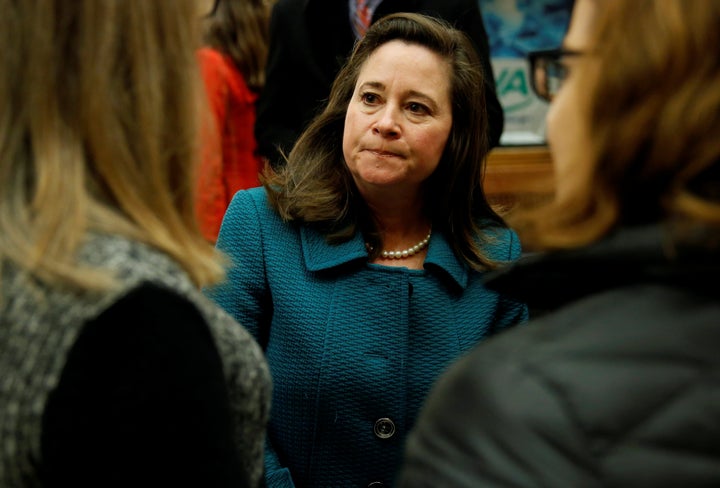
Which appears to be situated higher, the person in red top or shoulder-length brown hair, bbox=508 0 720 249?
shoulder-length brown hair, bbox=508 0 720 249

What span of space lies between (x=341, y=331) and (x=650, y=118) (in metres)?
1.27

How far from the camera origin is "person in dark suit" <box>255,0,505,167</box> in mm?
3209

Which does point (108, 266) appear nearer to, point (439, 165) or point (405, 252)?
point (405, 252)

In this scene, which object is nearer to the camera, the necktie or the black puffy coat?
the black puffy coat

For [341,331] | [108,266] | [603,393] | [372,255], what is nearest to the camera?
[603,393]

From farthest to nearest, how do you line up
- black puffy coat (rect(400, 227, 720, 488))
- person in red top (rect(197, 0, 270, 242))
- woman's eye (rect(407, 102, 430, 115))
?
1. person in red top (rect(197, 0, 270, 242))
2. woman's eye (rect(407, 102, 430, 115))
3. black puffy coat (rect(400, 227, 720, 488))

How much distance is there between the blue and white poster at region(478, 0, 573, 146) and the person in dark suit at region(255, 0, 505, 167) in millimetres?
1681

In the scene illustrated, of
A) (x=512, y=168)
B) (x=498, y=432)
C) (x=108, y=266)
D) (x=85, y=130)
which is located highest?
(x=85, y=130)

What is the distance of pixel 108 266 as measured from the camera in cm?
105

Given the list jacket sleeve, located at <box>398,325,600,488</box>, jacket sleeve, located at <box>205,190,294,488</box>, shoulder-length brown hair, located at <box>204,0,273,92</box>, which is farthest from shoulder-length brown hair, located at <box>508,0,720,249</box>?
shoulder-length brown hair, located at <box>204,0,273,92</box>

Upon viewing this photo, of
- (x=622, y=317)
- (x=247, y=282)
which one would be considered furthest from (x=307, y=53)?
(x=622, y=317)

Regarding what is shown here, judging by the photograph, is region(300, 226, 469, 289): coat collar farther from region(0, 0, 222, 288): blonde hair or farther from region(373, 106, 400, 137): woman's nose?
region(0, 0, 222, 288): blonde hair

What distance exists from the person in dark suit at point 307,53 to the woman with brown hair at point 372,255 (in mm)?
613

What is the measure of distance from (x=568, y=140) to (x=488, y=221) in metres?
1.42
